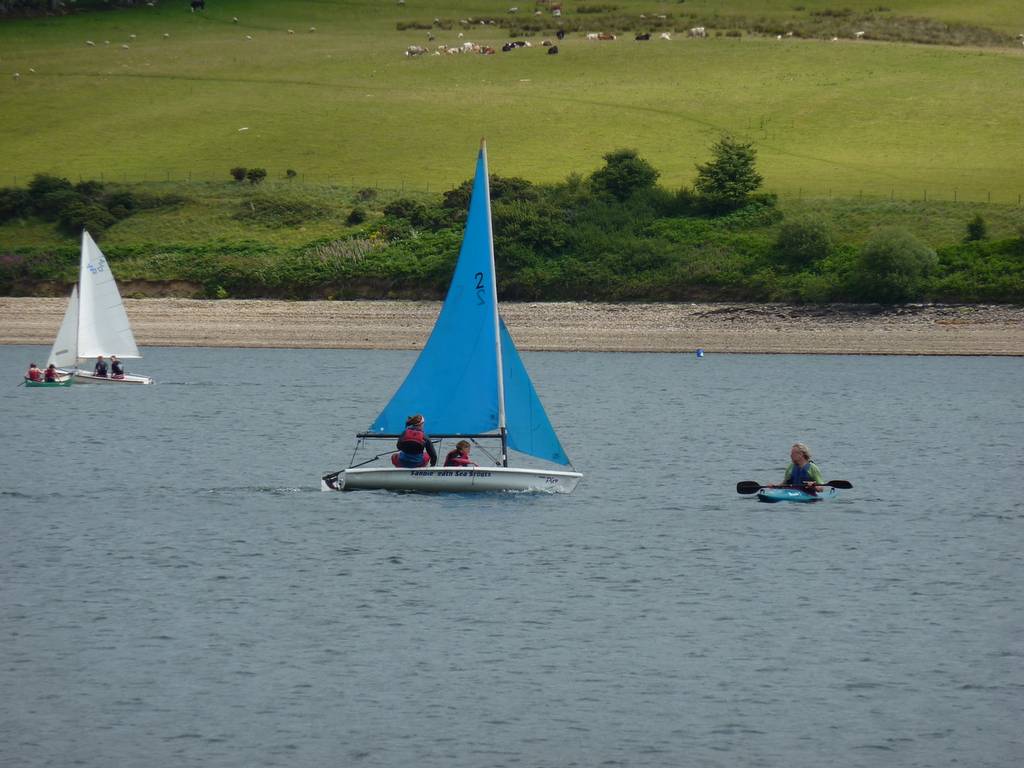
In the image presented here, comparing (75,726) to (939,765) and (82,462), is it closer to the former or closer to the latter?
(939,765)

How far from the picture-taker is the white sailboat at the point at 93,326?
7988 centimetres

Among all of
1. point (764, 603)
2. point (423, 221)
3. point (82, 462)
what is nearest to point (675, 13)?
point (423, 221)

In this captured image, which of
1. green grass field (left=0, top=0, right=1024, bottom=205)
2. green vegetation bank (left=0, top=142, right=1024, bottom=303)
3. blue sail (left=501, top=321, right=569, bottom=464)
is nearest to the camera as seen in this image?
blue sail (left=501, top=321, right=569, bottom=464)

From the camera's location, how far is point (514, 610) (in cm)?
3466

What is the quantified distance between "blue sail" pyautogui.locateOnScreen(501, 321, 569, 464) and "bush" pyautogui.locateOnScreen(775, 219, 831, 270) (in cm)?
6281

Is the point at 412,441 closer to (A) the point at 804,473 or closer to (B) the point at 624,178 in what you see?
(A) the point at 804,473

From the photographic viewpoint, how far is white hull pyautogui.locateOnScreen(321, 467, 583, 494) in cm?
4344

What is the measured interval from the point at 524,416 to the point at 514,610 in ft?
32.3

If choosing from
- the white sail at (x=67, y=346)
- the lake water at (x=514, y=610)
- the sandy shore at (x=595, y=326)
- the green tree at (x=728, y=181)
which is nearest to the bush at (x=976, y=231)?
the sandy shore at (x=595, y=326)

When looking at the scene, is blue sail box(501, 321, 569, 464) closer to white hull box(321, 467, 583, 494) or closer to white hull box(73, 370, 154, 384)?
white hull box(321, 467, 583, 494)

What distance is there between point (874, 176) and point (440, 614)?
3839 inches

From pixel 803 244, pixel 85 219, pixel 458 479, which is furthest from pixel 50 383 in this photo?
pixel 803 244

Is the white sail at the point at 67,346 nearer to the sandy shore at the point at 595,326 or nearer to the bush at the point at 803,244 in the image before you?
the sandy shore at the point at 595,326

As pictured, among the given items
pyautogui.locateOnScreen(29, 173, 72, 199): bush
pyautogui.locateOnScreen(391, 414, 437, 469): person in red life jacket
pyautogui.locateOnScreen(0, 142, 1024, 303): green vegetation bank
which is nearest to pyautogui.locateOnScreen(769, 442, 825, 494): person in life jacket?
pyautogui.locateOnScreen(391, 414, 437, 469): person in red life jacket
